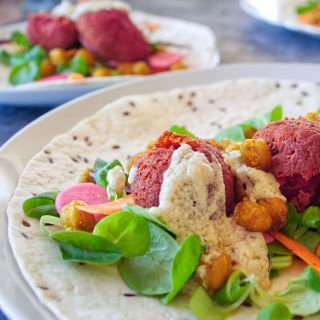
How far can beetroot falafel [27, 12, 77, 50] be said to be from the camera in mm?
4379

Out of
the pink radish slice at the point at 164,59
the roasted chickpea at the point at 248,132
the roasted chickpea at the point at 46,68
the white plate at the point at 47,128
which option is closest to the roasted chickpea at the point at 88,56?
the roasted chickpea at the point at 46,68

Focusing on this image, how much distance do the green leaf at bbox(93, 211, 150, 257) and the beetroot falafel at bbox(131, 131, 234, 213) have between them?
0.10 m

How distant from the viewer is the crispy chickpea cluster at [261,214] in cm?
204

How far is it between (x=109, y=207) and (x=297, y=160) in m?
0.66

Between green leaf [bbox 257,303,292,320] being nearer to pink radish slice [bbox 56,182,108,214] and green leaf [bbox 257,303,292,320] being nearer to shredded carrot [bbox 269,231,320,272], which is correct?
shredded carrot [bbox 269,231,320,272]

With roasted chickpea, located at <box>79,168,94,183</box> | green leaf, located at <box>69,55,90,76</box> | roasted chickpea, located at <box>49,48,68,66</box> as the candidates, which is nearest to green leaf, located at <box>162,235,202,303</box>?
roasted chickpea, located at <box>79,168,94,183</box>

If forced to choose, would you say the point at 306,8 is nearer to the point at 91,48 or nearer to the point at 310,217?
the point at 91,48

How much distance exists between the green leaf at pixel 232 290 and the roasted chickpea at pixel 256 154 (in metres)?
0.45

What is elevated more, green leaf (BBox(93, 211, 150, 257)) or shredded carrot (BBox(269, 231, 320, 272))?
green leaf (BBox(93, 211, 150, 257))

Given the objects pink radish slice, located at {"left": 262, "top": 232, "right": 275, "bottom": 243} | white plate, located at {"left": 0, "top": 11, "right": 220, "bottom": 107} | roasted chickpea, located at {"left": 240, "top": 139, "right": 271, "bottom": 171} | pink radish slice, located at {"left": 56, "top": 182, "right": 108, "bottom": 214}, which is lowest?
white plate, located at {"left": 0, "top": 11, "right": 220, "bottom": 107}

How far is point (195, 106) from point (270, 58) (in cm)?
155

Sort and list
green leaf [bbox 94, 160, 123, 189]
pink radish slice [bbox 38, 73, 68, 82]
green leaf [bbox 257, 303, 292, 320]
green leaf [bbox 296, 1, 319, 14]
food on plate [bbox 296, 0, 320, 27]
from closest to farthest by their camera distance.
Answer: green leaf [bbox 257, 303, 292, 320] < green leaf [bbox 94, 160, 123, 189] < pink radish slice [bbox 38, 73, 68, 82] < food on plate [bbox 296, 0, 320, 27] < green leaf [bbox 296, 1, 319, 14]

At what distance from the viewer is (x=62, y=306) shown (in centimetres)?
184

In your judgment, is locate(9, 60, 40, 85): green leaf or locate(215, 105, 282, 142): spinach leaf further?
locate(9, 60, 40, 85): green leaf
